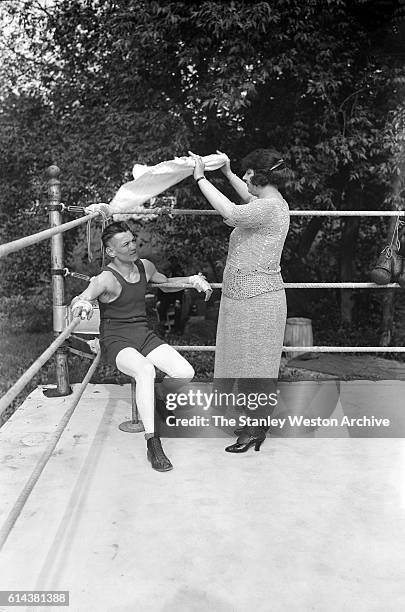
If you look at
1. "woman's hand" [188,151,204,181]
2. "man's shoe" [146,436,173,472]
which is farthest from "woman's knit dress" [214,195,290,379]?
"man's shoe" [146,436,173,472]

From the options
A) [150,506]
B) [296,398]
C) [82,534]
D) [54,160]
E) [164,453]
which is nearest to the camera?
[82,534]

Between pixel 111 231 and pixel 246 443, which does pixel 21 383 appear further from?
pixel 246 443

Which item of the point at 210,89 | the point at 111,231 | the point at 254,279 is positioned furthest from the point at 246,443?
the point at 210,89

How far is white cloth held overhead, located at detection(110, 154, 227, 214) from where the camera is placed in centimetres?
300

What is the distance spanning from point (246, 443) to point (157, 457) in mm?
473

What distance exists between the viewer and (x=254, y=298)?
2.99 meters

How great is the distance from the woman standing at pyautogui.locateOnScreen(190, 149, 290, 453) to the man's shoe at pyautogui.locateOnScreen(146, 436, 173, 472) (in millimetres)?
363

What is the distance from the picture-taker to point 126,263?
10.2 feet

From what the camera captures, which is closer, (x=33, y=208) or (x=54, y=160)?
(x=54, y=160)

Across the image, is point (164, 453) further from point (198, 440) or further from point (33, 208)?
point (33, 208)

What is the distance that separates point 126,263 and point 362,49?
152 inches

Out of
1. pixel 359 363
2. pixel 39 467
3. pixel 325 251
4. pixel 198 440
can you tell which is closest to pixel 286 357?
pixel 359 363

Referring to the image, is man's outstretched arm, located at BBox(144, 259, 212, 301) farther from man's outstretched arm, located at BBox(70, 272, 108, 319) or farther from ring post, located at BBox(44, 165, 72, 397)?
ring post, located at BBox(44, 165, 72, 397)

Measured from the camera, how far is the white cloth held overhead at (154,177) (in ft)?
9.85
